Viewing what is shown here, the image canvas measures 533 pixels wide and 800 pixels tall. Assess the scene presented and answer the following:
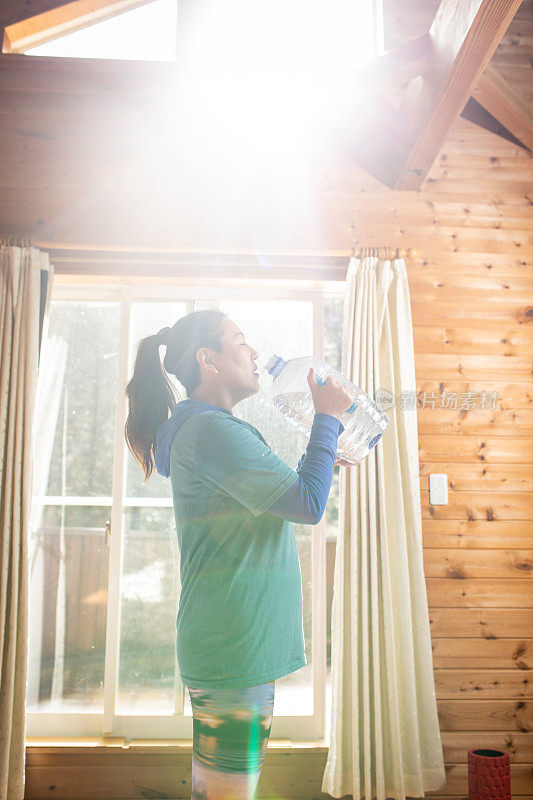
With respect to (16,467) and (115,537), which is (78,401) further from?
(115,537)

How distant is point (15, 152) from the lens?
2.40 m

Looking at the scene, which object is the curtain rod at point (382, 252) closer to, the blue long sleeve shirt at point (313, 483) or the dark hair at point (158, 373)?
the dark hair at point (158, 373)

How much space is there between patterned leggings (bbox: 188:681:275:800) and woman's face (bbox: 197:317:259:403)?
1.93 feet

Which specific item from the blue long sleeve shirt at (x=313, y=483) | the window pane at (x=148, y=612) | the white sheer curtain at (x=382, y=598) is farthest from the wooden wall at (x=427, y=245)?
the blue long sleeve shirt at (x=313, y=483)

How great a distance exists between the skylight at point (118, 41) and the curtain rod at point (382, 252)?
120 centimetres

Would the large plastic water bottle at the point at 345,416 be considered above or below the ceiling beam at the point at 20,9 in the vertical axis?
below

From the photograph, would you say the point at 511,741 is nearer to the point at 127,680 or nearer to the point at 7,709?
the point at 127,680

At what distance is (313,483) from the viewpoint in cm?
108

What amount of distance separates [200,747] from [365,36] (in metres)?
2.75

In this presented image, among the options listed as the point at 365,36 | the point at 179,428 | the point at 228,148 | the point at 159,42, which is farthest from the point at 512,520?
the point at 159,42

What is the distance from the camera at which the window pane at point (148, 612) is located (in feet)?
7.14

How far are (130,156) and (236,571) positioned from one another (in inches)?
75.4

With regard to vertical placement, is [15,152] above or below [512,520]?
above

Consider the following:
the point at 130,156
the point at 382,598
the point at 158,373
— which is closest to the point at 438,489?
the point at 382,598
